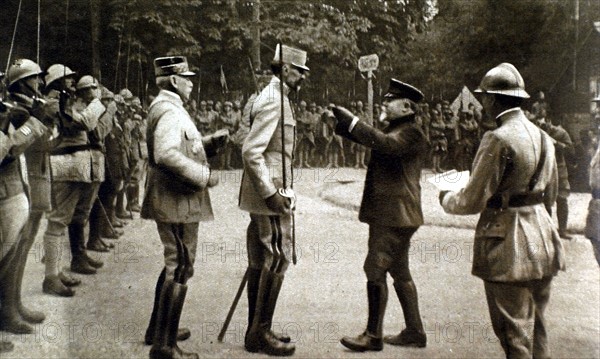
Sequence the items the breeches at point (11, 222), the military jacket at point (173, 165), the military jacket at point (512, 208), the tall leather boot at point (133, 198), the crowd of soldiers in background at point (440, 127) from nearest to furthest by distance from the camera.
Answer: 1. the military jacket at point (512, 208)
2. the military jacket at point (173, 165)
3. the breeches at point (11, 222)
4. the crowd of soldiers in background at point (440, 127)
5. the tall leather boot at point (133, 198)

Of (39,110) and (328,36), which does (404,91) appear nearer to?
(328,36)

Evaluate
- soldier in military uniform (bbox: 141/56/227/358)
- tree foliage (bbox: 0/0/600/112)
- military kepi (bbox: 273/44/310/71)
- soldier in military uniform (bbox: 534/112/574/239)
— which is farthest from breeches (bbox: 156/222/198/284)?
soldier in military uniform (bbox: 534/112/574/239)

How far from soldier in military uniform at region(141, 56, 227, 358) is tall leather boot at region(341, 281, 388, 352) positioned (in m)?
1.18

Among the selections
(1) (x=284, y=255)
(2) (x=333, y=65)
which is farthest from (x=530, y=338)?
(2) (x=333, y=65)

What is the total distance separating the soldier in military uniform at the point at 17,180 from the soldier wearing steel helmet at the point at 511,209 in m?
3.00

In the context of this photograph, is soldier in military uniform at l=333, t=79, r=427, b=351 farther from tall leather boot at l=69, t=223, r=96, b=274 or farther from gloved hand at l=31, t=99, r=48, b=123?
gloved hand at l=31, t=99, r=48, b=123

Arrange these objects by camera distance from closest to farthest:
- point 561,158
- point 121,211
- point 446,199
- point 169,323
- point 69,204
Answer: point 446,199, point 169,323, point 561,158, point 69,204, point 121,211

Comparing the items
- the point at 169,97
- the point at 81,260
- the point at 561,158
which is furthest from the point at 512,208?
the point at 81,260

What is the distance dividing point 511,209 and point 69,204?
3.33 m

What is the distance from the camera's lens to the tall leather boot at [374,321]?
14.2ft

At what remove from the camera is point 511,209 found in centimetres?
378

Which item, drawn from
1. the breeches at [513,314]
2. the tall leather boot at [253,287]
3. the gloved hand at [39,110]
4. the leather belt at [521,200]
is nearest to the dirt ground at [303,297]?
the tall leather boot at [253,287]

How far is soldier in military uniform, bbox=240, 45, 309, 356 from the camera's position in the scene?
13.9 ft

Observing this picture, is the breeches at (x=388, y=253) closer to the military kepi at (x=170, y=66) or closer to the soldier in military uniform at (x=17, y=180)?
the military kepi at (x=170, y=66)
